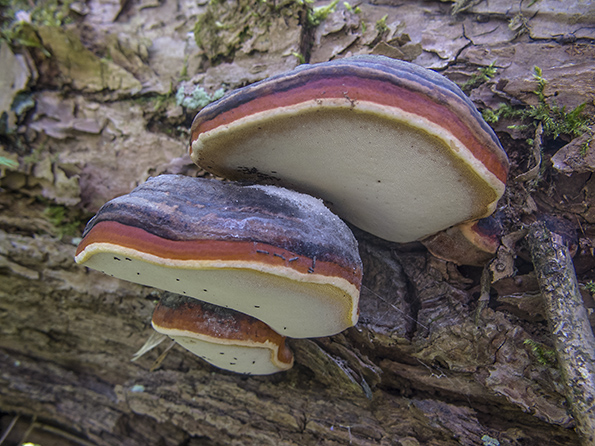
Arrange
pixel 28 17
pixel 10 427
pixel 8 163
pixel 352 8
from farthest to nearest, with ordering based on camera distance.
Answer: pixel 10 427 < pixel 28 17 < pixel 8 163 < pixel 352 8

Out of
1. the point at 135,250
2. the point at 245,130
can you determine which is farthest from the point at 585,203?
the point at 135,250

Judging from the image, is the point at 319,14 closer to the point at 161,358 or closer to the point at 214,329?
the point at 214,329

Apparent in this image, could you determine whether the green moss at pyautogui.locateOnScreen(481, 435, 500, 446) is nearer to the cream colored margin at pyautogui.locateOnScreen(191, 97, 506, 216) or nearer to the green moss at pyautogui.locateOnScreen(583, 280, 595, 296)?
the green moss at pyautogui.locateOnScreen(583, 280, 595, 296)

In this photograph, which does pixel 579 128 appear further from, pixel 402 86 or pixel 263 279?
pixel 263 279

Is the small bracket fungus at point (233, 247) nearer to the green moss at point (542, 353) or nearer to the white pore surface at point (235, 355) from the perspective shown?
the white pore surface at point (235, 355)

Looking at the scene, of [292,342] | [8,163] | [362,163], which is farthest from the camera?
[8,163]

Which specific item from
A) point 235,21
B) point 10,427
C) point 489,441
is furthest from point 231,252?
point 10,427

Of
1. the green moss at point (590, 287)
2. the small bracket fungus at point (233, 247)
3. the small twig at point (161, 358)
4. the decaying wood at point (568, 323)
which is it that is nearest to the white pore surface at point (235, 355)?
the small bracket fungus at point (233, 247)
